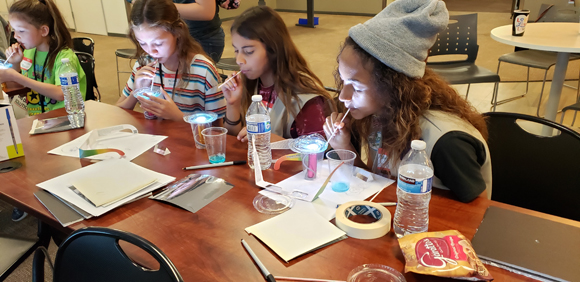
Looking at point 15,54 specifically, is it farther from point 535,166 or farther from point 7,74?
point 535,166

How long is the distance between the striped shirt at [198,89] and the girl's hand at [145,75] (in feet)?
0.15

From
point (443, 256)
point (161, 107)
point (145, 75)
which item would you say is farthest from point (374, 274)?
point (145, 75)

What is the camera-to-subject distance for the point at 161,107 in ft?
6.07

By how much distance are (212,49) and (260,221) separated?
195 cm

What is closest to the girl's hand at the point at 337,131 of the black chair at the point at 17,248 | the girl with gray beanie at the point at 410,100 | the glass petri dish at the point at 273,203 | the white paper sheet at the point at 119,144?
the girl with gray beanie at the point at 410,100

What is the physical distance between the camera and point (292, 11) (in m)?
9.65

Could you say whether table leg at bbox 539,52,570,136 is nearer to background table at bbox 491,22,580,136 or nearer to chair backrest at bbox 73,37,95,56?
background table at bbox 491,22,580,136

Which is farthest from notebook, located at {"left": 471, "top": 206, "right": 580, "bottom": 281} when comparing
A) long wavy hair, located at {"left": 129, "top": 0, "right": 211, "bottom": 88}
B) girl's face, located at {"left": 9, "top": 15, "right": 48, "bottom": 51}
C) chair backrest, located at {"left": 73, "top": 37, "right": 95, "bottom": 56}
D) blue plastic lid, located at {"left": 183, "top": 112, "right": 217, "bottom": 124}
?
chair backrest, located at {"left": 73, "top": 37, "right": 95, "bottom": 56}

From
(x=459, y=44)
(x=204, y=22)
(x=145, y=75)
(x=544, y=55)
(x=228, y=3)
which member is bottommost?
(x=544, y=55)

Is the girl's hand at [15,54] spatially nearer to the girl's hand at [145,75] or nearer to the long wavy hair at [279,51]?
the girl's hand at [145,75]

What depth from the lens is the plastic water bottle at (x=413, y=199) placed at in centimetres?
102

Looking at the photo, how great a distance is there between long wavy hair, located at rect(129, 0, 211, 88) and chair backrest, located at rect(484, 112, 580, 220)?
1.41 metres

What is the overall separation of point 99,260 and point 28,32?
2113 mm

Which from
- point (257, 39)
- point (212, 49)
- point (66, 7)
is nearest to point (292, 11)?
point (66, 7)
